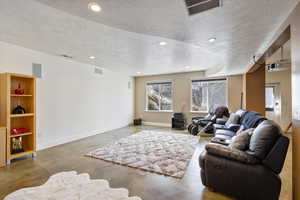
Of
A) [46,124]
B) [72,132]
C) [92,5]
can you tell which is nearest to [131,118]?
[72,132]

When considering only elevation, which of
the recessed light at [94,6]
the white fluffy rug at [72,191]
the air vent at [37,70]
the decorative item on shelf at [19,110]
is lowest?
the white fluffy rug at [72,191]

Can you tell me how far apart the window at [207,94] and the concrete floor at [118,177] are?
3.66 metres

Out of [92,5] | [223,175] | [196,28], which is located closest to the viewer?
[92,5]

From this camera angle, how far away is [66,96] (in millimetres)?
4625

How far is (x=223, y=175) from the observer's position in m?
1.98

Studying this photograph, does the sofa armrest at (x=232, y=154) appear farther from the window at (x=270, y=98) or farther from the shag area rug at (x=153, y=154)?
the window at (x=270, y=98)

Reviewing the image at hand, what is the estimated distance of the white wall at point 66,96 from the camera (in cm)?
371

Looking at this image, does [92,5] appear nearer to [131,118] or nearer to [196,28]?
[196,28]

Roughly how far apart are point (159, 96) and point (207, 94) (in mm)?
2380

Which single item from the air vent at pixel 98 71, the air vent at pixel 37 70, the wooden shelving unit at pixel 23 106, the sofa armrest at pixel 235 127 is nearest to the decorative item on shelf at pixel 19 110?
the wooden shelving unit at pixel 23 106

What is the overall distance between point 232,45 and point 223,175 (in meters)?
2.35

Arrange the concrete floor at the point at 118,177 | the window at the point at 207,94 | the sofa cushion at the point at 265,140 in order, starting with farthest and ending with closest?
the window at the point at 207,94
the concrete floor at the point at 118,177
the sofa cushion at the point at 265,140

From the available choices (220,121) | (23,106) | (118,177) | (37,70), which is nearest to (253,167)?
(118,177)

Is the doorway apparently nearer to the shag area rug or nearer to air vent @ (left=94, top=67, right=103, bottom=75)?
the shag area rug
